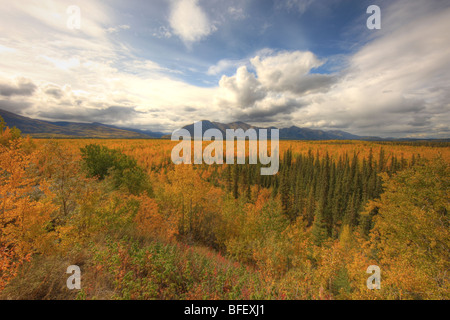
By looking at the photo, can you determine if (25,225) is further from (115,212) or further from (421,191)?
(421,191)

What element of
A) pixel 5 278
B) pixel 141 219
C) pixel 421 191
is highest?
pixel 421 191

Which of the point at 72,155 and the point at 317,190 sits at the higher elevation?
the point at 72,155

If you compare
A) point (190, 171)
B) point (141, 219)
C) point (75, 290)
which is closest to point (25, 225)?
point (75, 290)

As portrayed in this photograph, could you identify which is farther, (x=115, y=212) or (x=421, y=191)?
(x=421, y=191)

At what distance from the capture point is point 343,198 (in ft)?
243

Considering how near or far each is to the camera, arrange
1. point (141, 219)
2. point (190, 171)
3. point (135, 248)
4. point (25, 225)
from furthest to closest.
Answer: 1. point (190, 171)
2. point (141, 219)
3. point (135, 248)
4. point (25, 225)

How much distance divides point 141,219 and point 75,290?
1481 cm

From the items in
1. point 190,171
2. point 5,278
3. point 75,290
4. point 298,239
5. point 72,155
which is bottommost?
point 298,239
